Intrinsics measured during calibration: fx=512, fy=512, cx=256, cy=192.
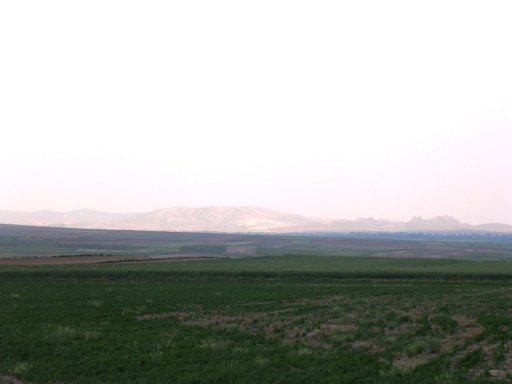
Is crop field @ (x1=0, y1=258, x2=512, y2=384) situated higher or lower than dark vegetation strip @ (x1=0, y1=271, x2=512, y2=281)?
higher

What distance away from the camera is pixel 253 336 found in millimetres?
24938

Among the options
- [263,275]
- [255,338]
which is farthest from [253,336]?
[263,275]

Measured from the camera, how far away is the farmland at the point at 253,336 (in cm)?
1862

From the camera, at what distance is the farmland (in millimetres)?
18625

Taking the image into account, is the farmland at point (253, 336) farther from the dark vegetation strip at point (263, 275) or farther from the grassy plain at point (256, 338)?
the dark vegetation strip at point (263, 275)

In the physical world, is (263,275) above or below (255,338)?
below

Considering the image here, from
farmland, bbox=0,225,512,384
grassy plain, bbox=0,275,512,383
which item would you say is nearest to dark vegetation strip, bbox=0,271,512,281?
farmland, bbox=0,225,512,384

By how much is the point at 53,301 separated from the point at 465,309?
27.7 meters

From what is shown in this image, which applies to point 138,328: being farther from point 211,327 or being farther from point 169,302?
point 169,302

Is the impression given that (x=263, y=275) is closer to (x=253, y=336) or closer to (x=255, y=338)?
(x=253, y=336)

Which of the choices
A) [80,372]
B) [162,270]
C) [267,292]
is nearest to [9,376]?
[80,372]

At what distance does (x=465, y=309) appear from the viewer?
30719mm

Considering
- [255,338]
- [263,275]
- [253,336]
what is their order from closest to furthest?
1. [255,338]
2. [253,336]
3. [263,275]

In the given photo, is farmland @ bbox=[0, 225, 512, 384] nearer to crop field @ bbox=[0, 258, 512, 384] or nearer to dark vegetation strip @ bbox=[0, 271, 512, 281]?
crop field @ bbox=[0, 258, 512, 384]
